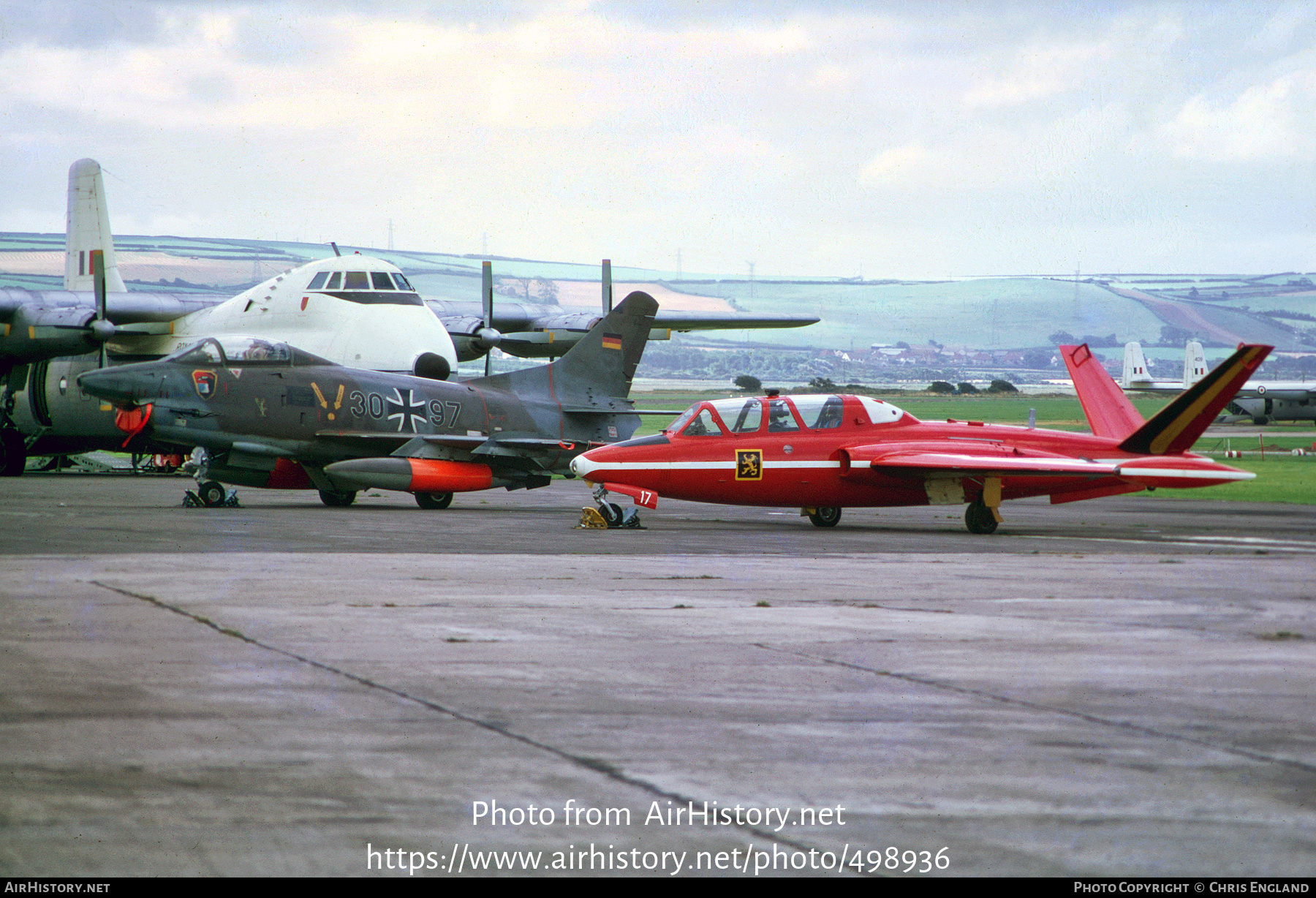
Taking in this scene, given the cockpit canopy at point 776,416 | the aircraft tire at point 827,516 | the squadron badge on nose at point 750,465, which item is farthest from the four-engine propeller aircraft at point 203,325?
the aircraft tire at point 827,516

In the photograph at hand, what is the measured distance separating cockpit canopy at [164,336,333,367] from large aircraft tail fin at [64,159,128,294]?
66.2 ft

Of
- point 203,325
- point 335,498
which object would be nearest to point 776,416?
point 335,498

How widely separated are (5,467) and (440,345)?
14.6 metres

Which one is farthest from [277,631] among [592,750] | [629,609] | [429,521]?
[429,521]

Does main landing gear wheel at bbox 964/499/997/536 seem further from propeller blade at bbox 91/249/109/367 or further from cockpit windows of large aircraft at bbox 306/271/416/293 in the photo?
propeller blade at bbox 91/249/109/367

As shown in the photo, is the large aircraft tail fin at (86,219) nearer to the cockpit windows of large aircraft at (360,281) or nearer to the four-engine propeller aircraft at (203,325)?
the four-engine propeller aircraft at (203,325)

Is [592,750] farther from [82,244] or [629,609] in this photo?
[82,244]

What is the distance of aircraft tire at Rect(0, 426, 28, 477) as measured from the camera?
115ft

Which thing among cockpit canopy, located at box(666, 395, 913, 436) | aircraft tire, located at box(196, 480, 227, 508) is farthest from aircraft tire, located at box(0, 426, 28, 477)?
cockpit canopy, located at box(666, 395, 913, 436)

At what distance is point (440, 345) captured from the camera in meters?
29.3

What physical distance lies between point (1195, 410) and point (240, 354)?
638 inches

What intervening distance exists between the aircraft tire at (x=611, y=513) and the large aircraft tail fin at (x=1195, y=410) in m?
7.61

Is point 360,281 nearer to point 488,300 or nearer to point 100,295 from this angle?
point 488,300

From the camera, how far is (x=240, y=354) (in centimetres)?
2348
